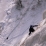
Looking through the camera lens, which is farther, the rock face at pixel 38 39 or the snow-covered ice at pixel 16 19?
the snow-covered ice at pixel 16 19

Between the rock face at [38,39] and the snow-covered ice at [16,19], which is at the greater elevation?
the snow-covered ice at [16,19]

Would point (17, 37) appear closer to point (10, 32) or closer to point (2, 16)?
point (10, 32)

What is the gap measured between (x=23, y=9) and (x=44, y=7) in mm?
1494

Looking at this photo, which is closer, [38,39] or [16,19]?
[38,39]

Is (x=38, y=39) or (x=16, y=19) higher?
(x=16, y=19)

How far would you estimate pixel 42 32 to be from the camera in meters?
3.74

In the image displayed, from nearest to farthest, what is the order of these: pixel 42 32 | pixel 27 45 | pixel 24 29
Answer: pixel 42 32 < pixel 27 45 < pixel 24 29

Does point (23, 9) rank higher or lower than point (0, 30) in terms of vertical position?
higher

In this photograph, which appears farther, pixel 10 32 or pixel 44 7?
pixel 44 7

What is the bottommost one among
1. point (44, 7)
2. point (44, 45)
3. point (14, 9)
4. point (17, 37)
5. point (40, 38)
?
point (44, 45)

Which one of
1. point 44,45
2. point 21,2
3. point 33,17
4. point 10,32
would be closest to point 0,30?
point 10,32

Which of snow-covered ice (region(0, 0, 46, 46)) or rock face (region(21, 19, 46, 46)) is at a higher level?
snow-covered ice (region(0, 0, 46, 46))

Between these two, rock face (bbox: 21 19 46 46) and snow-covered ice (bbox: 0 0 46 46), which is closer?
rock face (bbox: 21 19 46 46)

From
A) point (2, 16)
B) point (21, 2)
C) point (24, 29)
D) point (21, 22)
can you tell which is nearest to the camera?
point (24, 29)
